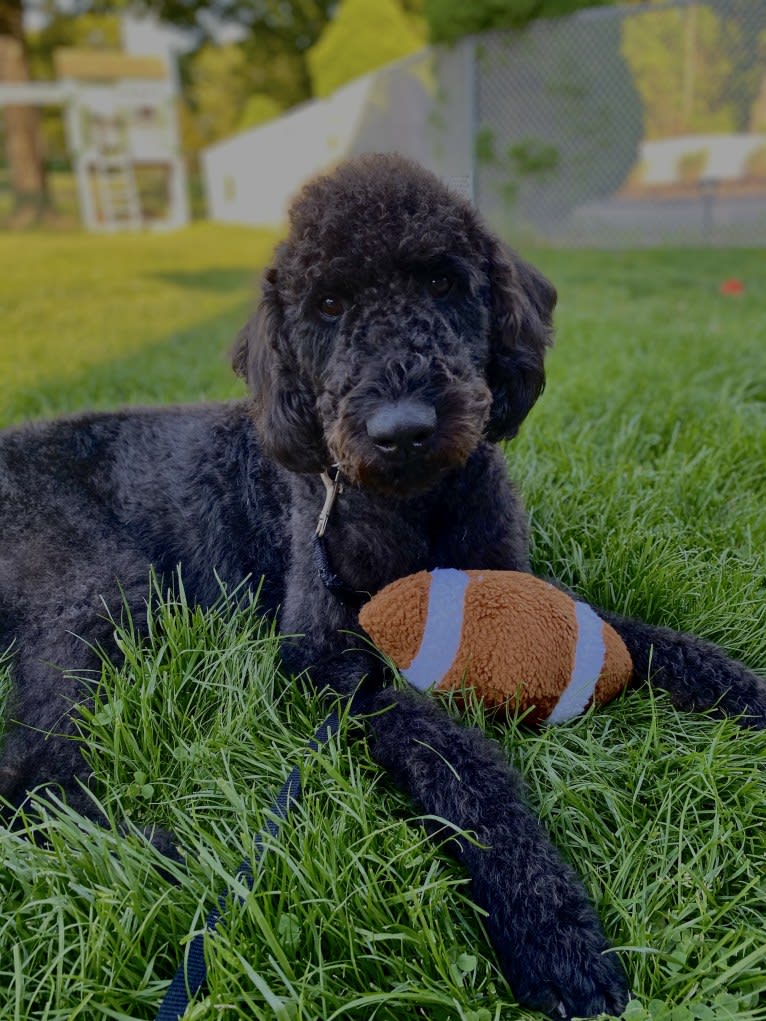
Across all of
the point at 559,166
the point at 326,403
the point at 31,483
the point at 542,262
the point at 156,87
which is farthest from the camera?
the point at 156,87

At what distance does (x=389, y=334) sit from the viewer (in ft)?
6.52

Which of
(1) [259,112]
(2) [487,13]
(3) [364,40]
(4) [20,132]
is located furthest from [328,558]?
(1) [259,112]

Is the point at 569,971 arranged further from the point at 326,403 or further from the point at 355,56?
the point at 355,56

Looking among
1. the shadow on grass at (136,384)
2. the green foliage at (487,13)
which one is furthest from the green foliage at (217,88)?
the shadow on grass at (136,384)

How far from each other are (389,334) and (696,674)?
1239 millimetres

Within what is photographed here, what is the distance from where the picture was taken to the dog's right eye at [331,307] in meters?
2.07

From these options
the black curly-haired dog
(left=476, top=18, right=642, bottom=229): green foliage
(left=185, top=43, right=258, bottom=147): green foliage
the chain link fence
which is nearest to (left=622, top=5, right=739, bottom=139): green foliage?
the chain link fence

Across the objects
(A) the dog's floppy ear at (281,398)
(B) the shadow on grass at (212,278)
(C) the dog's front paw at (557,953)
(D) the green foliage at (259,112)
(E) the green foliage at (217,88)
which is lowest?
(C) the dog's front paw at (557,953)

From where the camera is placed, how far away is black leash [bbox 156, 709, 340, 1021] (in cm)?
134

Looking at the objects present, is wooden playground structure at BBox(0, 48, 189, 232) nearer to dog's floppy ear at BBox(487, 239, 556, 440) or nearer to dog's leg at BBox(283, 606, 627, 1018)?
dog's floppy ear at BBox(487, 239, 556, 440)

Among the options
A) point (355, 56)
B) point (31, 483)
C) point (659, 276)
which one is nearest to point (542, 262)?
point (659, 276)

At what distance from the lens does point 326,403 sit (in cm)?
206

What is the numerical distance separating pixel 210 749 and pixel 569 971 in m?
0.94

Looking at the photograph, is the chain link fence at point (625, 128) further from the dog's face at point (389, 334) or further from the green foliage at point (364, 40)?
the green foliage at point (364, 40)
